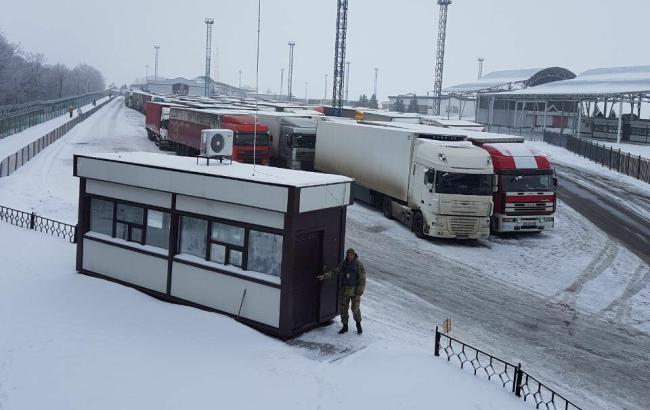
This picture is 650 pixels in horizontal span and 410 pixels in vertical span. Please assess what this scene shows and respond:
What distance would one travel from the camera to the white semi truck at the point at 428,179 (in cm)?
2262

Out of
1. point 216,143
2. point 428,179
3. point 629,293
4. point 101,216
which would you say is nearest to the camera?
point 216,143

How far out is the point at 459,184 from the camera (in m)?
22.5

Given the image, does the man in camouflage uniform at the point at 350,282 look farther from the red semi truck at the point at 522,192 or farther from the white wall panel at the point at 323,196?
the red semi truck at the point at 522,192

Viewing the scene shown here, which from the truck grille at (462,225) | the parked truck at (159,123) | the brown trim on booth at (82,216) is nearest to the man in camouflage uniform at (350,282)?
the brown trim on booth at (82,216)

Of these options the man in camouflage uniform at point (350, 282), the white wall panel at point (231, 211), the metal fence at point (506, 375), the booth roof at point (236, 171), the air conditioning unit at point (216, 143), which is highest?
the air conditioning unit at point (216, 143)

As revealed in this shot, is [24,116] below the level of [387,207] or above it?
above

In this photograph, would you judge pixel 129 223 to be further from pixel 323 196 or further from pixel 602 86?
pixel 602 86

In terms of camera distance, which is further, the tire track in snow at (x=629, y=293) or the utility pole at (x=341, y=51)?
the utility pole at (x=341, y=51)

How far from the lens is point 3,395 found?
10.2 metres

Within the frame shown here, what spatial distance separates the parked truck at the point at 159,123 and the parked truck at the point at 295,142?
1362 cm

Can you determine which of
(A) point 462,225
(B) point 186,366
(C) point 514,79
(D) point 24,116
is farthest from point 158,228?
(C) point 514,79

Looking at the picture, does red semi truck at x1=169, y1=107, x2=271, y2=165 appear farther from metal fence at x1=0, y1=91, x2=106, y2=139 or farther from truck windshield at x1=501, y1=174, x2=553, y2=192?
metal fence at x1=0, y1=91, x2=106, y2=139

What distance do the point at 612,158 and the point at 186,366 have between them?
36.8 metres

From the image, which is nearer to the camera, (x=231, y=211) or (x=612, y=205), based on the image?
(x=231, y=211)
